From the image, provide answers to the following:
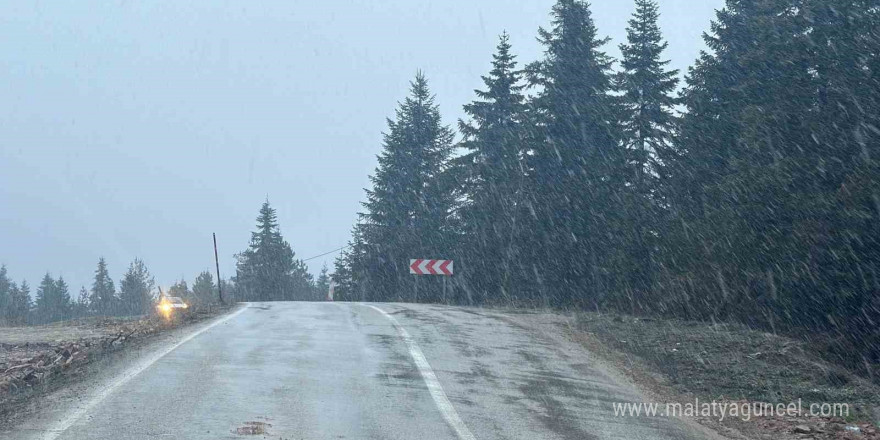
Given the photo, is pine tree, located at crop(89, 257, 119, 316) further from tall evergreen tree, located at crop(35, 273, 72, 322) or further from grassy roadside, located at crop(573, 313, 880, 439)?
grassy roadside, located at crop(573, 313, 880, 439)

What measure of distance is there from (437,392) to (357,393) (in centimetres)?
98

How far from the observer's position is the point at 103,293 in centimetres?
13250

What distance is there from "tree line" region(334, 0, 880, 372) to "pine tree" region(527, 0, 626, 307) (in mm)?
82

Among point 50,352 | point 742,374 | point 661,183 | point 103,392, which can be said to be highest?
point 661,183

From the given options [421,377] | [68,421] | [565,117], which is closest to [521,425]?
[421,377]

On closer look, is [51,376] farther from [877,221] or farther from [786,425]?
[877,221]

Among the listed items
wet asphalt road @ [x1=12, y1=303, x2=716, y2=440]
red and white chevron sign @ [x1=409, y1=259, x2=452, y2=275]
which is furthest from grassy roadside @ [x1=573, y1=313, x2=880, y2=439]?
red and white chevron sign @ [x1=409, y1=259, x2=452, y2=275]

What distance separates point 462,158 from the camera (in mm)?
45281

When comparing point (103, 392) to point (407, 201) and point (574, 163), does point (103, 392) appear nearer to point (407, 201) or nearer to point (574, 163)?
point (574, 163)

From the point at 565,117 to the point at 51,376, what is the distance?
94.6 feet

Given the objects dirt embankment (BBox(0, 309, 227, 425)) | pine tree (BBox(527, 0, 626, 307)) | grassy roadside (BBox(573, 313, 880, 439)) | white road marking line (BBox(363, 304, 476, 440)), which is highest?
pine tree (BBox(527, 0, 626, 307))

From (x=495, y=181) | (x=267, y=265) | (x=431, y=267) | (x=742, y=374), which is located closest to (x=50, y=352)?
(x=742, y=374)

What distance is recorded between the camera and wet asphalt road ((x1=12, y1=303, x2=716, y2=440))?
8070 mm

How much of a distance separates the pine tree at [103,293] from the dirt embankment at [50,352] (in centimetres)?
11710
